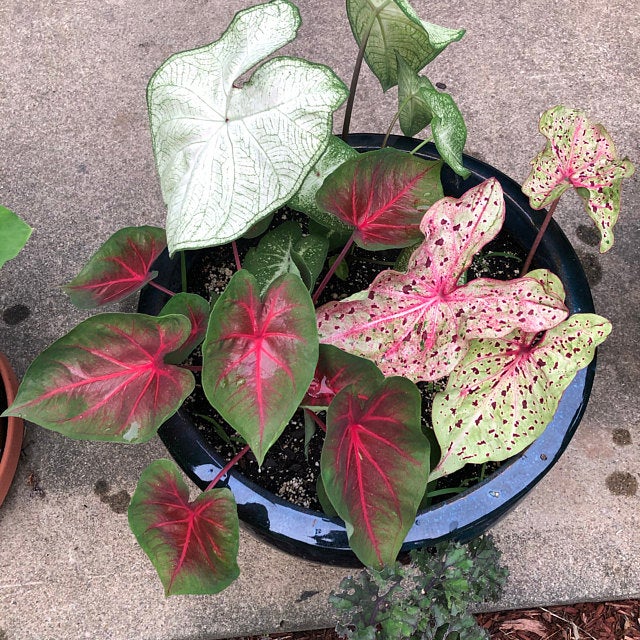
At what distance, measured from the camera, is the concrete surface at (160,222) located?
125 centimetres

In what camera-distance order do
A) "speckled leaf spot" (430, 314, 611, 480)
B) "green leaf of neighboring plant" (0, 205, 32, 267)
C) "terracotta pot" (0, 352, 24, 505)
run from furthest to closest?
"terracotta pot" (0, 352, 24, 505) → "green leaf of neighboring plant" (0, 205, 32, 267) → "speckled leaf spot" (430, 314, 611, 480)

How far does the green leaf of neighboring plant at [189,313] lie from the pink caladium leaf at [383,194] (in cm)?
20

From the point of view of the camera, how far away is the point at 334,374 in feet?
2.71

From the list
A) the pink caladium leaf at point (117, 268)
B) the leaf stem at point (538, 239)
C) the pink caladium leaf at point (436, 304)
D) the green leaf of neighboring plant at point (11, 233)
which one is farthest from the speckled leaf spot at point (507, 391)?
the green leaf of neighboring plant at point (11, 233)

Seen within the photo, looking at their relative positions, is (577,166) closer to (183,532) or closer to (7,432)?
(183,532)

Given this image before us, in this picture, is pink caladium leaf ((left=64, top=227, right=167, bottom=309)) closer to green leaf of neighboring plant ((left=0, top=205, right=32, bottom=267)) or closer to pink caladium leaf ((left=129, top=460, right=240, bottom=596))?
green leaf of neighboring plant ((left=0, top=205, right=32, bottom=267))

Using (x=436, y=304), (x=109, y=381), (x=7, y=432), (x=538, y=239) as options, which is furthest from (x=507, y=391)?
(x=7, y=432)

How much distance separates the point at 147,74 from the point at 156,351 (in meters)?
1.12

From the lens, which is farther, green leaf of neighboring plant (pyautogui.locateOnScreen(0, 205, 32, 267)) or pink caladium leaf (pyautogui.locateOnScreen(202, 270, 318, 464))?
green leaf of neighboring plant (pyautogui.locateOnScreen(0, 205, 32, 267))

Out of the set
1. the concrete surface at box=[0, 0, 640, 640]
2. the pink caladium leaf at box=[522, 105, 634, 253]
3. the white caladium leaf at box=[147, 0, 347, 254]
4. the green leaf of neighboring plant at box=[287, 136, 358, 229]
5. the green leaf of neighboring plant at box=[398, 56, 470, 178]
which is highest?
the white caladium leaf at box=[147, 0, 347, 254]

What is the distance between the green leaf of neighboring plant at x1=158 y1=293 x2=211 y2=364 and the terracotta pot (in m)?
0.52

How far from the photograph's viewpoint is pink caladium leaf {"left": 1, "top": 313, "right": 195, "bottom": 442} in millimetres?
764

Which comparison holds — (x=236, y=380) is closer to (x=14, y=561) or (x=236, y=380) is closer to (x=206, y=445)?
(x=206, y=445)

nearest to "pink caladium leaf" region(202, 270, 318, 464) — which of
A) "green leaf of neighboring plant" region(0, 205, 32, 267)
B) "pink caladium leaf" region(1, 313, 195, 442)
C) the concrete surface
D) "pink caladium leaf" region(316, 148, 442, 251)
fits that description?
"pink caladium leaf" region(1, 313, 195, 442)
